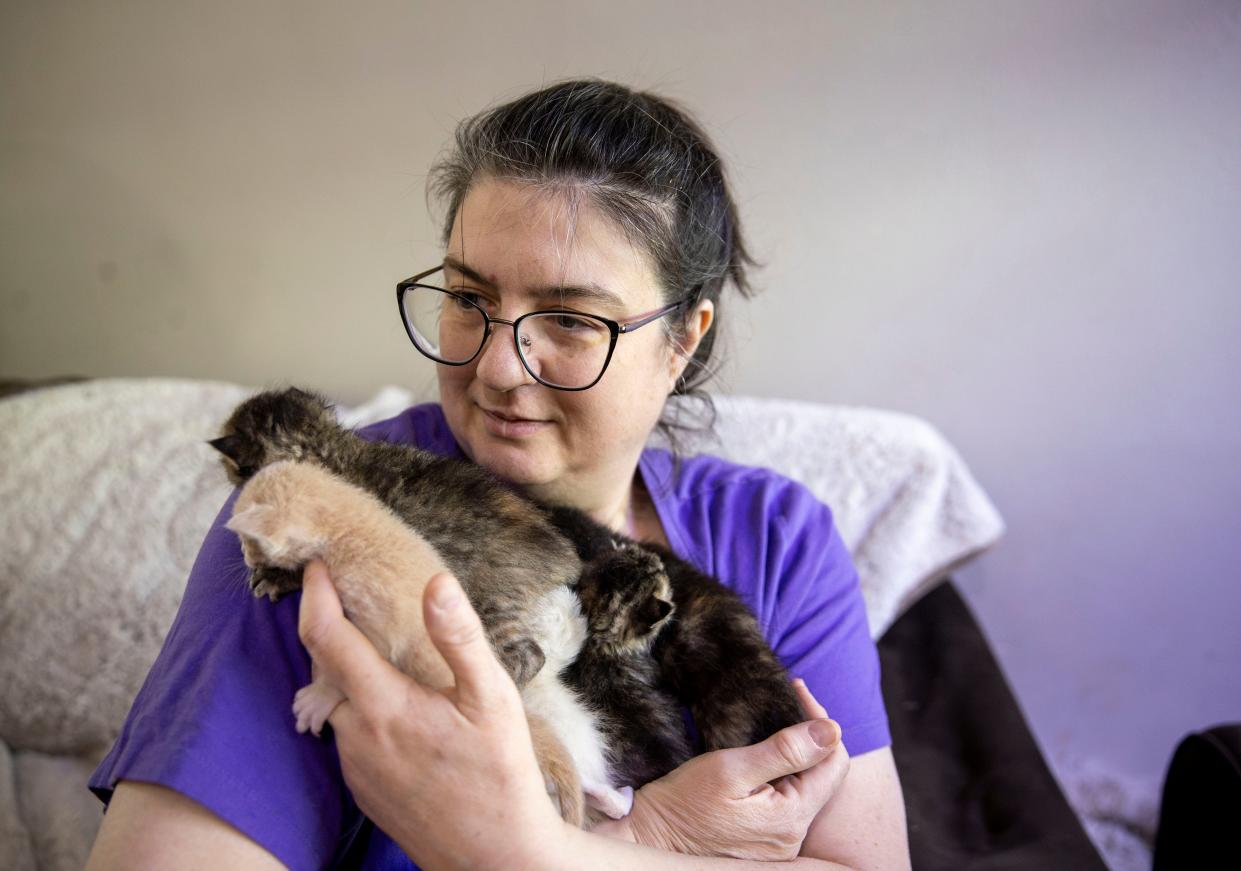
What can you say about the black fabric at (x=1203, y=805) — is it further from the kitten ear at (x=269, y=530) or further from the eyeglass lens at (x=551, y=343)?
the kitten ear at (x=269, y=530)

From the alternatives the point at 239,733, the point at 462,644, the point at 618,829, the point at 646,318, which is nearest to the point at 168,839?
the point at 239,733

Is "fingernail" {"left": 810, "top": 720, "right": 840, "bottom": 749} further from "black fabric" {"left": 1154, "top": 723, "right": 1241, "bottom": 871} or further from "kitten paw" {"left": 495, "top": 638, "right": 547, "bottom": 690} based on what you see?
"black fabric" {"left": 1154, "top": 723, "right": 1241, "bottom": 871}

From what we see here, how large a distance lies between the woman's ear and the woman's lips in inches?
10.7

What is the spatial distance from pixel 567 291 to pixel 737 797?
27.3 inches

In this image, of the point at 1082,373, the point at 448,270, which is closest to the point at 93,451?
the point at 448,270

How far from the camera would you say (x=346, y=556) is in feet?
2.77

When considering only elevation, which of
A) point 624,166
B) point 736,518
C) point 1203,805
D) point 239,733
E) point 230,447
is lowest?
point 1203,805

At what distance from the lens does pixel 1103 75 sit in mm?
2033

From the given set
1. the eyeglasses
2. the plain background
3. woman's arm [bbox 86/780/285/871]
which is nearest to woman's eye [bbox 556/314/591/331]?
the eyeglasses

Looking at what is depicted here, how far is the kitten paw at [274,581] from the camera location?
0.89m

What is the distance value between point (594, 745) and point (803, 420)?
130 cm

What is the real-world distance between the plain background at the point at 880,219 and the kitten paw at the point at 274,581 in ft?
4.85

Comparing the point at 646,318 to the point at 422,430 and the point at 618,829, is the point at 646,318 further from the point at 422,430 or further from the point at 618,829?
the point at 618,829

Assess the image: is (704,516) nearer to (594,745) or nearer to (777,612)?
(777,612)
